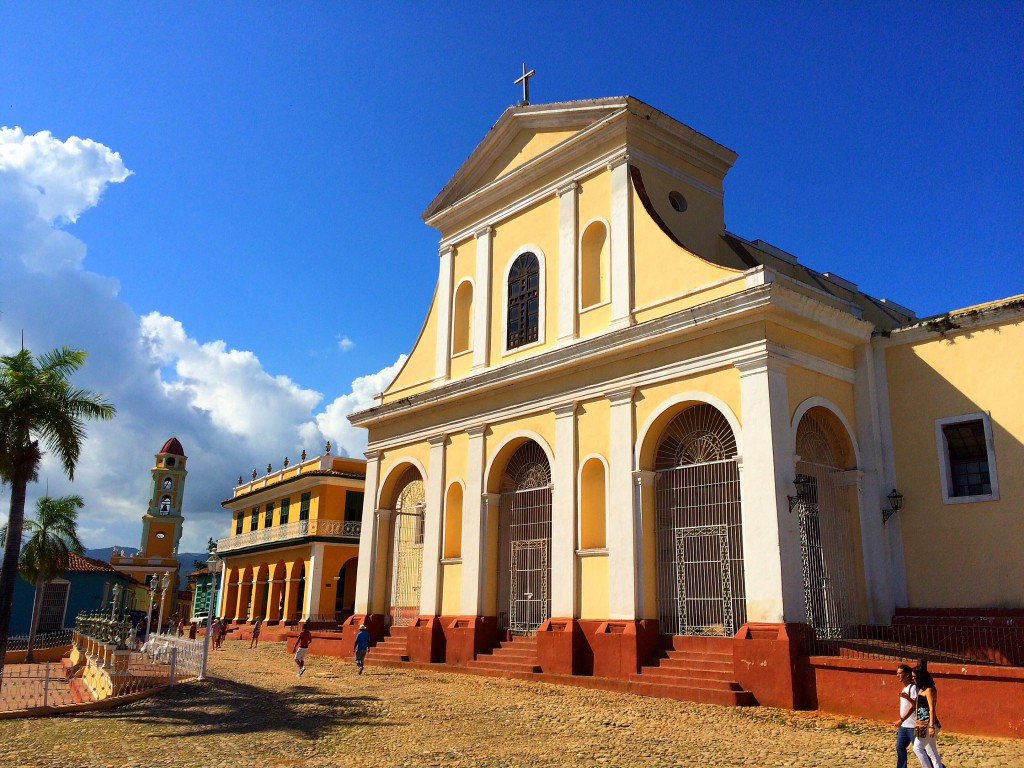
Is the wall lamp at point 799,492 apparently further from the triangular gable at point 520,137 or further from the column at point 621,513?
the triangular gable at point 520,137

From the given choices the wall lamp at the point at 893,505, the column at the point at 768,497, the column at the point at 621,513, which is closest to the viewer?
the column at the point at 768,497

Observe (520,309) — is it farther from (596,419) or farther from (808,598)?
(808,598)

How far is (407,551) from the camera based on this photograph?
20812 millimetres

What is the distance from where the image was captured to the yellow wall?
41.7 feet

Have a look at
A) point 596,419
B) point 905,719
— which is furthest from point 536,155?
point 905,719

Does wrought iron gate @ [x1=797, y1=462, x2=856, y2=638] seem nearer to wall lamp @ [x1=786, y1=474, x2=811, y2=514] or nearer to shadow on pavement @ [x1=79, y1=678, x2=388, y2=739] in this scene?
wall lamp @ [x1=786, y1=474, x2=811, y2=514]

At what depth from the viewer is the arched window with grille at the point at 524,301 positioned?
59.2 ft

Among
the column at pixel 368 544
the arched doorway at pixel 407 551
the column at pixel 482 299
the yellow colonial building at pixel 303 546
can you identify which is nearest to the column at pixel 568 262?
the column at pixel 482 299

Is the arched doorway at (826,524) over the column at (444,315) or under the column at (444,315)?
under

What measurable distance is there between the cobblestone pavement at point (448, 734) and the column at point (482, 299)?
758 centimetres

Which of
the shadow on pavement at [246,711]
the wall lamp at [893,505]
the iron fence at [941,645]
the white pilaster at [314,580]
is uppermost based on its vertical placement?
the wall lamp at [893,505]

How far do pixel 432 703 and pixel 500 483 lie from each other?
619 centimetres

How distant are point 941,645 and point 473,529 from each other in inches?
351

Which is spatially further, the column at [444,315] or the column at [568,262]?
the column at [444,315]
